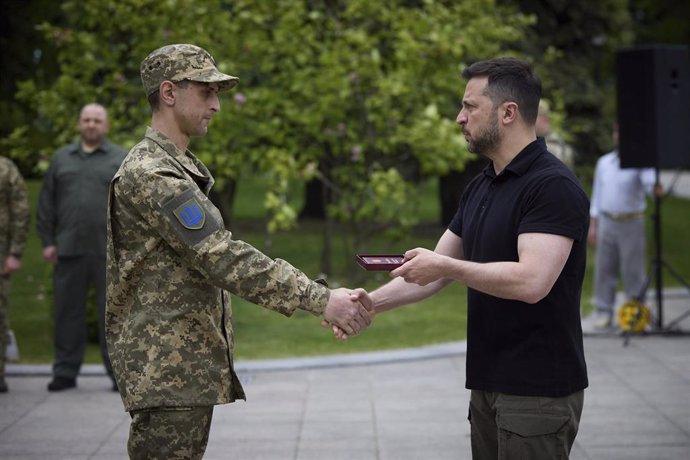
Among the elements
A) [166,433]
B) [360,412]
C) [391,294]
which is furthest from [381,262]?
[360,412]

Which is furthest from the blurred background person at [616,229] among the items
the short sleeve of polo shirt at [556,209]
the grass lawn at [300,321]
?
the short sleeve of polo shirt at [556,209]

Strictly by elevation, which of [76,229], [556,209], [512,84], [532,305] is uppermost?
[512,84]

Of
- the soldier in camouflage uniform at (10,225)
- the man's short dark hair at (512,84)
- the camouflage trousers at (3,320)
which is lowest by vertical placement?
the camouflage trousers at (3,320)

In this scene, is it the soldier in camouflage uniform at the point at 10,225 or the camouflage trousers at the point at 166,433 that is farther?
the soldier in camouflage uniform at the point at 10,225

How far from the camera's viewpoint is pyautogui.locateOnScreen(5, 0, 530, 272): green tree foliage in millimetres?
14586

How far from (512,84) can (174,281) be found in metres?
1.39

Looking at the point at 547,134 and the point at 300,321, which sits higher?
the point at 547,134

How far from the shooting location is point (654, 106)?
11.9 meters

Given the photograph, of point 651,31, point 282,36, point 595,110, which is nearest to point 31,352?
point 282,36

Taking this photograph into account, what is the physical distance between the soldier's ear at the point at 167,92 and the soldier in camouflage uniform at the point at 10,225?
207 inches

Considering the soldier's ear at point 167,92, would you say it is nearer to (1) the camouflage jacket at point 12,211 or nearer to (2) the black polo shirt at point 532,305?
(2) the black polo shirt at point 532,305

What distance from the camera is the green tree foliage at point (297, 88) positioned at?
14.6 meters

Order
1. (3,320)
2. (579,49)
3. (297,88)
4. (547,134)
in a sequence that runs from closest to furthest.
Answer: (3,320), (547,134), (297,88), (579,49)

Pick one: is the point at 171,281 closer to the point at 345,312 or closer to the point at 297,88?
the point at 345,312
